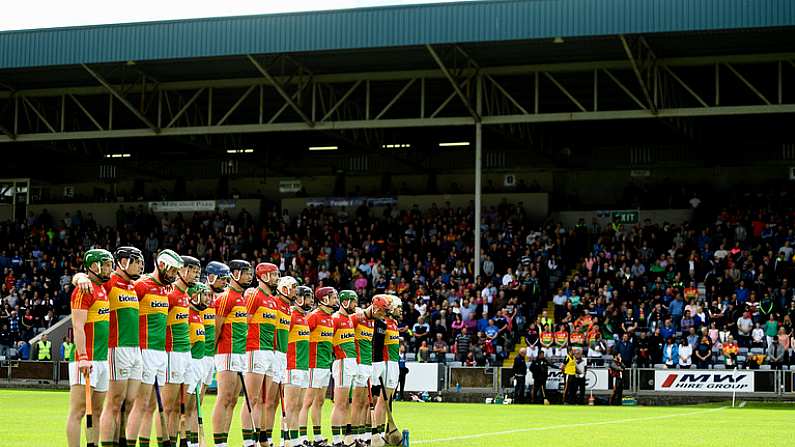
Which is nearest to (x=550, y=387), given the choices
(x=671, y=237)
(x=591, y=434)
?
(x=671, y=237)

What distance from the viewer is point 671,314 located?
34.7 m

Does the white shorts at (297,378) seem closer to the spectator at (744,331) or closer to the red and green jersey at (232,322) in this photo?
the red and green jersey at (232,322)

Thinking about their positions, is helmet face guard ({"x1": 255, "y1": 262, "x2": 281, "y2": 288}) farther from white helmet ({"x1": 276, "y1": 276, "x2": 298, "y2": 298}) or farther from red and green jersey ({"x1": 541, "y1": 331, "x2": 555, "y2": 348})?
red and green jersey ({"x1": 541, "y1": 331, "x2": 555, "y2": 348})

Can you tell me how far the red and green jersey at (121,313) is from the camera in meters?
11.9

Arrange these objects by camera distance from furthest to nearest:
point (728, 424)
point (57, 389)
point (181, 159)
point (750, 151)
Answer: point (181, 159)
point (750, 151)
point (57, 389)
point (728, 424)

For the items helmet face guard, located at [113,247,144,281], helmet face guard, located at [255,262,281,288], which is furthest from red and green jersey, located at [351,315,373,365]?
helmet face guard, located at [113,247,144,281]

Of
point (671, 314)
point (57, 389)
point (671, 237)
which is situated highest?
point (671, 237)

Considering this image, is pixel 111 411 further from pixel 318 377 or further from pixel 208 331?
pixel 318 377

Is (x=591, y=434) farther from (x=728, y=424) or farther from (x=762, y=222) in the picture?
(x=762, y=222)

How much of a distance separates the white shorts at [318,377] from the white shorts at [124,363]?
396 centimetres

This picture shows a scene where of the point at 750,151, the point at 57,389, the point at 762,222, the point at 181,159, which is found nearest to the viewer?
the point at 57,389

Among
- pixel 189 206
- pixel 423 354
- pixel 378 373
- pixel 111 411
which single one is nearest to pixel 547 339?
pixel 423 354

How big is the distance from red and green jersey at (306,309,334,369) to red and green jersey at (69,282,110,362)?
4.42 metres

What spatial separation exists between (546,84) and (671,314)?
10067 mm
